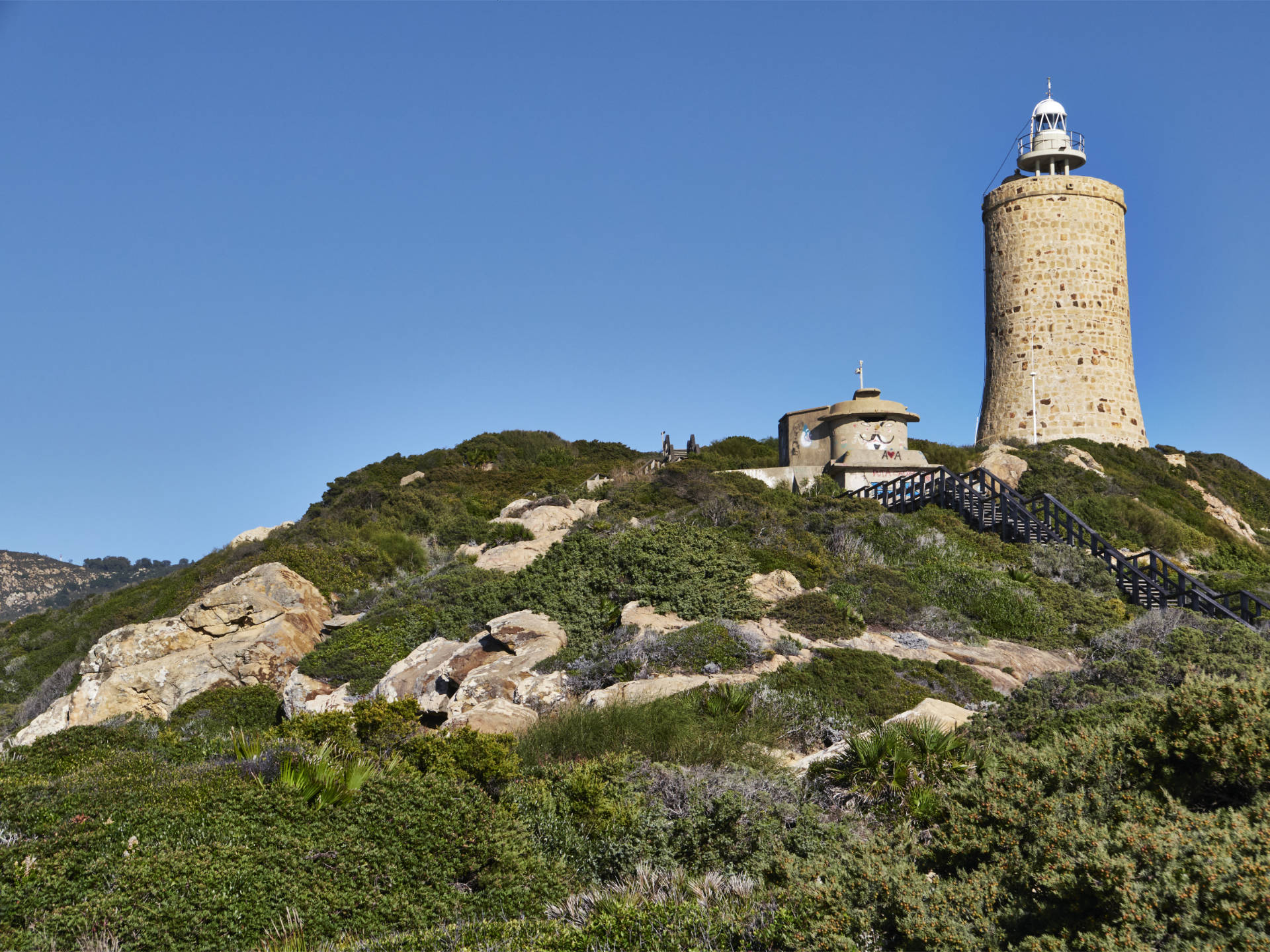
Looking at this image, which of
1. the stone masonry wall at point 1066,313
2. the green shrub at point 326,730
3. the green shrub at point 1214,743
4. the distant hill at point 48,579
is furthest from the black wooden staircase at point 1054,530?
the distant hill at point 48,579

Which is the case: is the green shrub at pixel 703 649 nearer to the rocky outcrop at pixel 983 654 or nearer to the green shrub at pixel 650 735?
the rocky outcrop at pixel 983 654

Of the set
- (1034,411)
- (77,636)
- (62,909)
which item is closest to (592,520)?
(77,636)

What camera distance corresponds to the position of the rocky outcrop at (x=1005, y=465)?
97.8 ft

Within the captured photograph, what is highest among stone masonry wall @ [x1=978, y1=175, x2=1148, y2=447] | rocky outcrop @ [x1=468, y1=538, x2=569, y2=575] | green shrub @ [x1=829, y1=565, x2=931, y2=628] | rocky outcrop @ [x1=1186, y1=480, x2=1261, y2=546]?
stone masonry wall @ [x1=978, y1=175, x2=1148, y2=447]

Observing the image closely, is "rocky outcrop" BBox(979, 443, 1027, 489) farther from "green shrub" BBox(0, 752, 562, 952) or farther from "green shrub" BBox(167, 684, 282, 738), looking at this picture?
"green shrub" BBox(0, 752, 562, 952)

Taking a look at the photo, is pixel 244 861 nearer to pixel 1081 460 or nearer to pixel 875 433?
pixel 875 433

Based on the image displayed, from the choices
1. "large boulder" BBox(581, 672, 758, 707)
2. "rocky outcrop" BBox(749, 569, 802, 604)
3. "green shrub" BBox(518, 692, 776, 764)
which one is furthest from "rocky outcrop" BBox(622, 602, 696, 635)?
"green shrub" BBox(518, 692, 776, 764)

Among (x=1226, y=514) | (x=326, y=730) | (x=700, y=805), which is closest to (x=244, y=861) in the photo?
(x=700, y=805)

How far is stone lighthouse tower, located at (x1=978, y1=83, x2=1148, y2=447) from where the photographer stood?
37.2 m

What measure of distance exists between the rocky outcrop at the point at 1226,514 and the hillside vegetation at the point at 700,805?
728 inches

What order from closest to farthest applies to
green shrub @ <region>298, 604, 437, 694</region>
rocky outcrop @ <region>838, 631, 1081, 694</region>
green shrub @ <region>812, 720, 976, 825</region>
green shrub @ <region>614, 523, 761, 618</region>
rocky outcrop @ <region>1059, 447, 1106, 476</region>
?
green shrub @ <region>812, 720, 976, 825</region> < rocky outcrop @ <region>838, 631, 1081, 694</region> < green shrub @ <region>614, 523, 761, 618</region> < green shrub @ <region>298, 604, 437, 694</region> < rocky outcrop @ <region>1059, 447, 1106, 476</region>

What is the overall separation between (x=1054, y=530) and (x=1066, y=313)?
18.5 metres

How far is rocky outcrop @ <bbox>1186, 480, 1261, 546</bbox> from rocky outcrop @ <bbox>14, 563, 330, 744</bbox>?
91.4 feet

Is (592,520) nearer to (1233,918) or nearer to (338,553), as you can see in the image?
(338,553)
